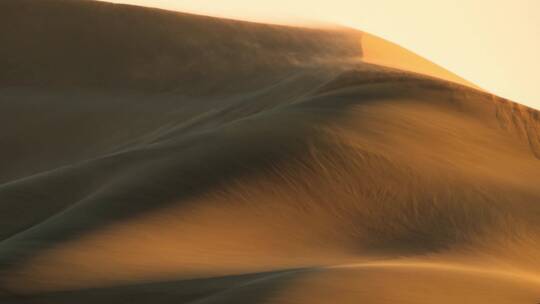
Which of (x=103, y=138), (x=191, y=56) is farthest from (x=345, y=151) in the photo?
(x=191, y=56)

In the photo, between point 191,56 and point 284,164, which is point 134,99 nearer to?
point 191,56

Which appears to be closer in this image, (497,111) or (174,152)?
(174,152)

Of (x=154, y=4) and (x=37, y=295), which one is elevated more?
(x=154, y=4)

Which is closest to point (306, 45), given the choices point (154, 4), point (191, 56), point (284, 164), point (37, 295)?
point (191, 56)

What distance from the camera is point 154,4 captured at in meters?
24.7

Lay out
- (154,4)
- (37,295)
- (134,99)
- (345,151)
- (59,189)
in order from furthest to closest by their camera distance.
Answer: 1. (154,4)
2. (134,99)
3. (345,151)
4. (59,189)
5. (37,295)

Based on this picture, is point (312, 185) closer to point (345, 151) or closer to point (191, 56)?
point (345, 151)

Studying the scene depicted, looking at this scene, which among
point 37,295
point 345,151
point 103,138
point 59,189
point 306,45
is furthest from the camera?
point 306,45

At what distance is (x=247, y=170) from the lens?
1474cm

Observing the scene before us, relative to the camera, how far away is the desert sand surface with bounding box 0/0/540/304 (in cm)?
1130

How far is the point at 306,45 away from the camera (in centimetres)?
2178

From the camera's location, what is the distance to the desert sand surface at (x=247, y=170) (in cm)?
1130

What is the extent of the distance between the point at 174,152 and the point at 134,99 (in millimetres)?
5061

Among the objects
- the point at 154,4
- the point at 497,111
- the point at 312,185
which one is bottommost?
the point at 312,185
